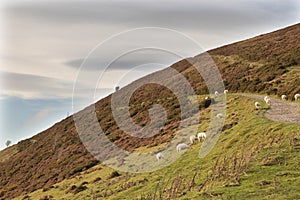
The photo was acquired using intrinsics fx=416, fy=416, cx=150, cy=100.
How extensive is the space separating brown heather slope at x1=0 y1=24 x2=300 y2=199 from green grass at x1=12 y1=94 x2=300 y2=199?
662 centimetres

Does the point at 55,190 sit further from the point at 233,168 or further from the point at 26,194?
the point at 233,168

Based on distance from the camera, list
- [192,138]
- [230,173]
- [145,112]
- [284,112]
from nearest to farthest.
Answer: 1. [230,173]
2. [284,112]
3. [192,138]
4. [145,112]

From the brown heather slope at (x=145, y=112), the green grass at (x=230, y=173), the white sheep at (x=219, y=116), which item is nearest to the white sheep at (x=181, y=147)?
the green grass at (x=230, y=173)

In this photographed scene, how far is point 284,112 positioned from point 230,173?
1478 cm

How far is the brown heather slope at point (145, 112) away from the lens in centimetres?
4200

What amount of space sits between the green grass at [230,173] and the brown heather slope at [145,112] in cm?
662

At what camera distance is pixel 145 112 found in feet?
173

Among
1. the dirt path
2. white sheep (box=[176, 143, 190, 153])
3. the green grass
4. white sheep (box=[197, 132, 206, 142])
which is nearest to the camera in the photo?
the green grass

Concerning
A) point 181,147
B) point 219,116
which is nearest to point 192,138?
point 181,147

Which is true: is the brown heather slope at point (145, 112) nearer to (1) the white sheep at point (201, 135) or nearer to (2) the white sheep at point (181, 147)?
(1) the white sheep at point (201, 135)

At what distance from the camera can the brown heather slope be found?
42000mm

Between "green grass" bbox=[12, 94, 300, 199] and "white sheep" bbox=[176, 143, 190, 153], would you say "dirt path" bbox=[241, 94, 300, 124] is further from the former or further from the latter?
"white sheep" bbox=[176, 143, 190, 153]

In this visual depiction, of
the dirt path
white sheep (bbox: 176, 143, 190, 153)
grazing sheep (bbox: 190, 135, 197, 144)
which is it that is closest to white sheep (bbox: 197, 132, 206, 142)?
grazing sheep (bbox: 190, 135, 197, 144)

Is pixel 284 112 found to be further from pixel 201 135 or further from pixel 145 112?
pixel 145 112
